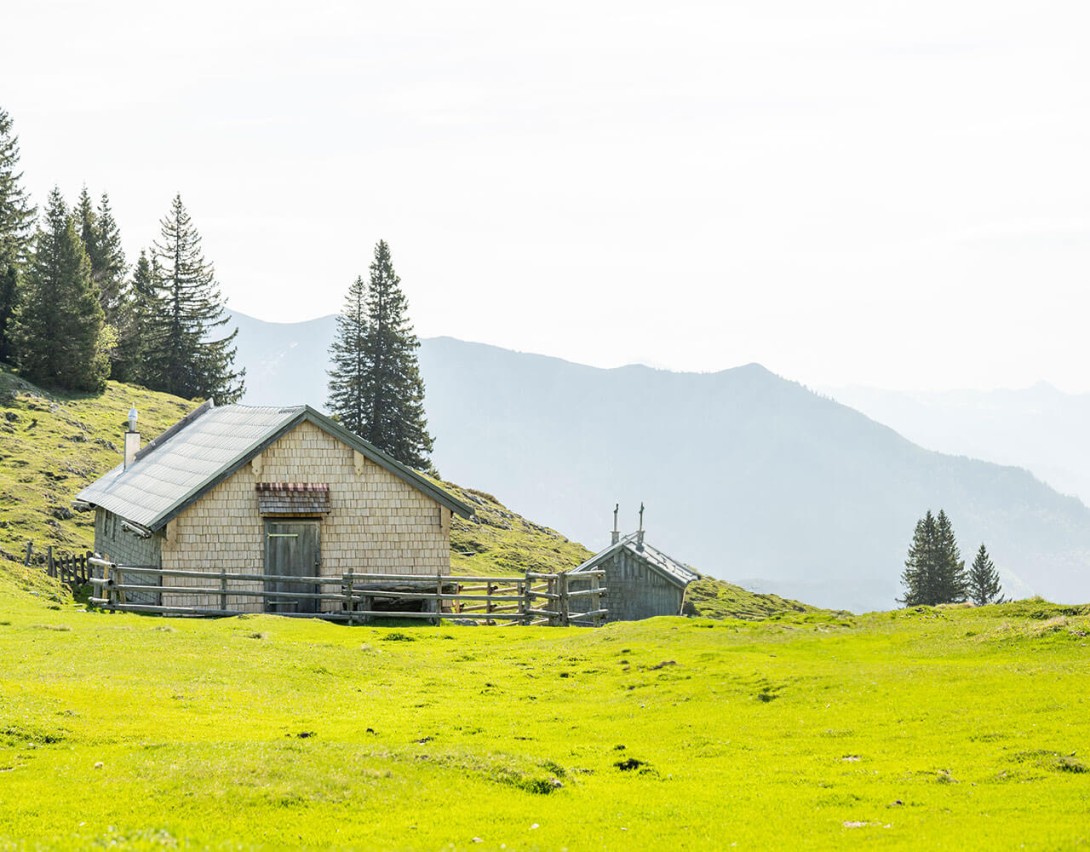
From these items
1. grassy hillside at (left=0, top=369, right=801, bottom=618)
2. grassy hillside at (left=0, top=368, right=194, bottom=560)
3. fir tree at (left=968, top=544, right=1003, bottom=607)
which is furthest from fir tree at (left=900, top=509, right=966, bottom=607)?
grassy hillside at (left=0, top=368, right=194, bottom=560)

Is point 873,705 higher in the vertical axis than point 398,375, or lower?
lower

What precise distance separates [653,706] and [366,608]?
18884mm

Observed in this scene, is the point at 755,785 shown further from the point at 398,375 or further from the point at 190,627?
the point at 398,375

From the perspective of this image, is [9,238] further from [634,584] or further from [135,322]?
[634,584]

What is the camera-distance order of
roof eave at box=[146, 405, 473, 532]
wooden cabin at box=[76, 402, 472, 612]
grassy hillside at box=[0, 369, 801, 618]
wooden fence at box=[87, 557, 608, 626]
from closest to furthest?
wooden fence at box=[87, 557, 608, 626], roof eave at box=[146, 405, 473, 532], wooden cabin at box=[76, 402, 472, 612], grassy hillside at box=[0, 369, 801, 618]

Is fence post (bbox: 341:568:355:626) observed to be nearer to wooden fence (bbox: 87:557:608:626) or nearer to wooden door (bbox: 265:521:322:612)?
wooden fence (bbox: 87:557:608:626)

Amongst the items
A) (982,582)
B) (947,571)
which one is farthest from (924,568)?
(982,582)

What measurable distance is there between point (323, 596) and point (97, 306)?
183ft

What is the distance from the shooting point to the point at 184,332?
4220 inches

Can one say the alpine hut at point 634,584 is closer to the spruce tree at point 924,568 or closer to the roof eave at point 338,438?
the roof eave at point 338,438

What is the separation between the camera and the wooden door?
137 ft

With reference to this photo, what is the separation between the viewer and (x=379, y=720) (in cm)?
2164

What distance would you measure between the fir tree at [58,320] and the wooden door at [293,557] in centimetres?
5040

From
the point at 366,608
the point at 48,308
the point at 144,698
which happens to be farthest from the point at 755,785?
the point at 48,308
